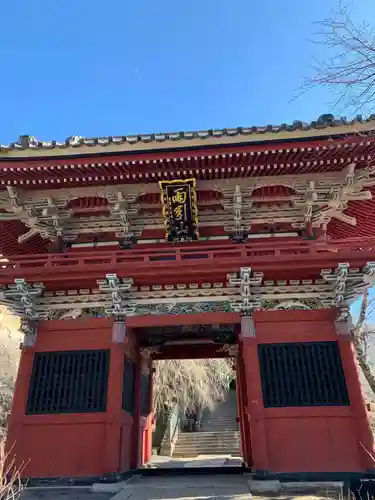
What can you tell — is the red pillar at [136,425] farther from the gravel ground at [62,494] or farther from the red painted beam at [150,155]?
the red painted beam at [150,155]

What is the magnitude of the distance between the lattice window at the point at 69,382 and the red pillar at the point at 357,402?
17.1 feet

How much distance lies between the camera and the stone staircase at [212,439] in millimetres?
21156

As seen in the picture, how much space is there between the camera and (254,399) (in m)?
7.93

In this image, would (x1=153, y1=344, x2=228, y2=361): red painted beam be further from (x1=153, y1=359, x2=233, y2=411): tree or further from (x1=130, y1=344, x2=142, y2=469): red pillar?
(x1=153, y1=359, x2=233, y2=411): tree

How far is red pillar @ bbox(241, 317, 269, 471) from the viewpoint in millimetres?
7504

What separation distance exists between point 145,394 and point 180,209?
20.3 feet

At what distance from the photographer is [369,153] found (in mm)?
8609

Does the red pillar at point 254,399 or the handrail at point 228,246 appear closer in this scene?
the red pillar at point 254,399

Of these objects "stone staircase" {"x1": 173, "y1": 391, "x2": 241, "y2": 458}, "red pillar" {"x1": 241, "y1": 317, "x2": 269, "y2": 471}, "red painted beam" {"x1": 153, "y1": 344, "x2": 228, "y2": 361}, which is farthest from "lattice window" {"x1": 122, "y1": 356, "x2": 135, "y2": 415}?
"stone staircase" {"x1": 173, "y1": 391, "x2": 241, "y2": 458}

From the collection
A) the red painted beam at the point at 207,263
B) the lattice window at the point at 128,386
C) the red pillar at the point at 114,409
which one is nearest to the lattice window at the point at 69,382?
A: the red pillar at the point at 114,409

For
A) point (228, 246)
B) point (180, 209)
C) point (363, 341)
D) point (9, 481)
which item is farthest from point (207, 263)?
point (363, 341)

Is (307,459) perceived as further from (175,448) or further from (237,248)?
(175,448)

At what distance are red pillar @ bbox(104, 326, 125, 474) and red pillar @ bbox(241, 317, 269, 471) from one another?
2754mm

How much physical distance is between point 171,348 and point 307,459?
611 centimetres
